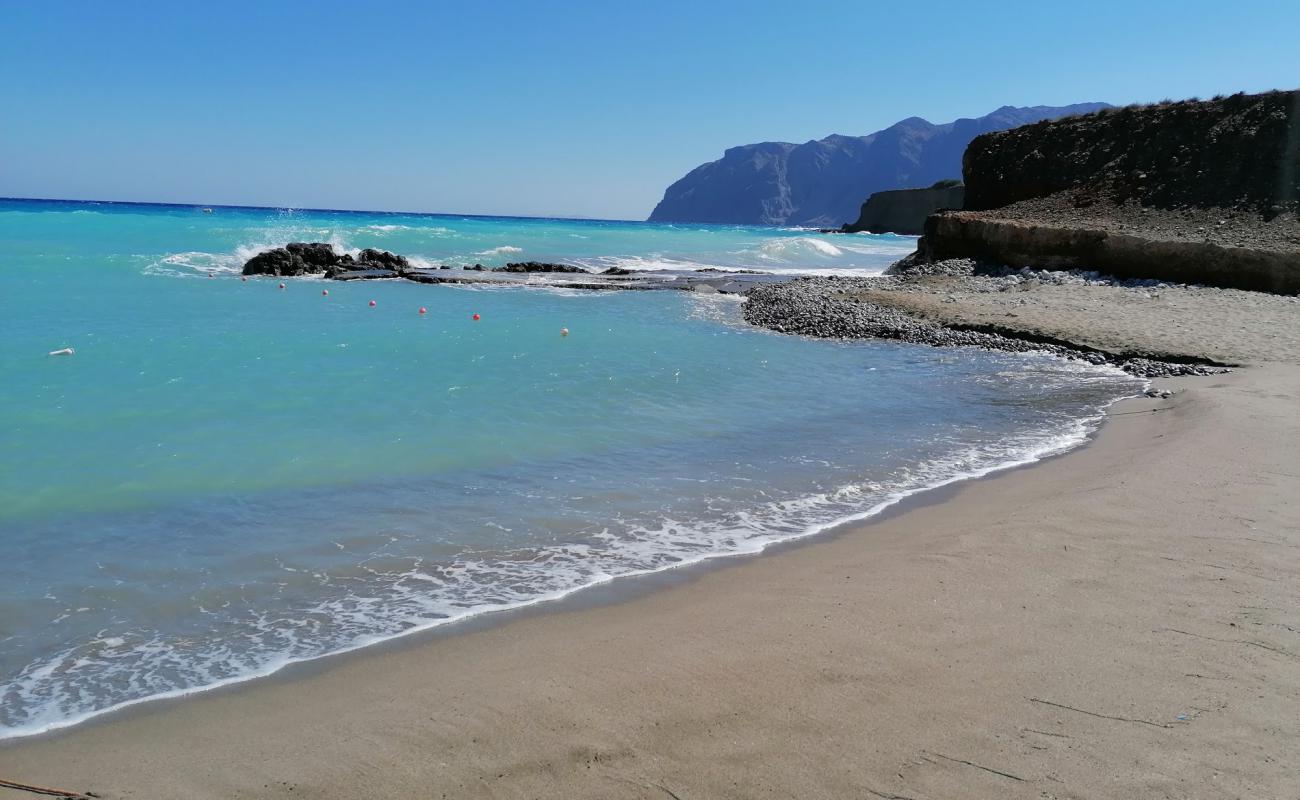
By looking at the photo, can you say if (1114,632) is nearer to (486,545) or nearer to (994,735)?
(994,735)

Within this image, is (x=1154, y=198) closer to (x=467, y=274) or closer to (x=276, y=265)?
(x=467, y=274)

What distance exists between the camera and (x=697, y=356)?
12.7m

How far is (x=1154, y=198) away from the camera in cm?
2177

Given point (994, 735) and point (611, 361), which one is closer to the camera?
point (994, 735)

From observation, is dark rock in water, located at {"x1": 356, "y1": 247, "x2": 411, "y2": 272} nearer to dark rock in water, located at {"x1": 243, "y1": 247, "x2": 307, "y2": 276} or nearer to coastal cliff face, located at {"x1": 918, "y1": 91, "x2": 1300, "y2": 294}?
dark rock in water, located at {"x1": 243, "y1": 247, "x2": 307, "y2": 276}

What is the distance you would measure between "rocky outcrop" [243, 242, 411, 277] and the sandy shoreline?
25154mm

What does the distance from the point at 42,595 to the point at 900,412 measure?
7624mm

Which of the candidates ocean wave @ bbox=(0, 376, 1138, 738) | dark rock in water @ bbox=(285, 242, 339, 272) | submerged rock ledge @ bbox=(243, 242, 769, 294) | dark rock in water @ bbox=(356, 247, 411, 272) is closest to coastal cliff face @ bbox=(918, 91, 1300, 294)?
submerged rock ledge @ bbox=(243, 242, 769, 294)

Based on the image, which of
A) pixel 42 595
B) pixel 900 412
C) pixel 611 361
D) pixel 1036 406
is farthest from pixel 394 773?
pixel 611 361

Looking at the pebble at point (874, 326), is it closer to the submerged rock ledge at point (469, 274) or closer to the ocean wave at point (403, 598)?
the submerged rock ledge at point (469, 274)

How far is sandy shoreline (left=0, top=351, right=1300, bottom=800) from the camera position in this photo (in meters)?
2.60

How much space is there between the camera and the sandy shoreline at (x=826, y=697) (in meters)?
2.60

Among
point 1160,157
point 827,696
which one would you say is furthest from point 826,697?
point 1160,157

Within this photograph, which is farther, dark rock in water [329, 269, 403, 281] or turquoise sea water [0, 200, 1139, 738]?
dark rock in water [329, 269, 403, 281]
